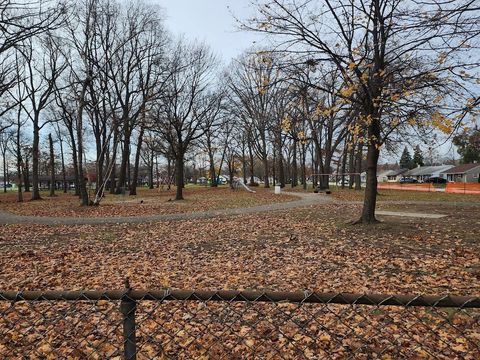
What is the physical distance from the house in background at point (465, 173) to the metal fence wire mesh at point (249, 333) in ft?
250

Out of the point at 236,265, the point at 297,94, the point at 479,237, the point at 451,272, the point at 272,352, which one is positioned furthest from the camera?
the point at 297,94

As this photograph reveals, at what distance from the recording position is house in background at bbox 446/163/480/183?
69.4m

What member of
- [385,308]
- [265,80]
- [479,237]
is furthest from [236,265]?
[479,237]

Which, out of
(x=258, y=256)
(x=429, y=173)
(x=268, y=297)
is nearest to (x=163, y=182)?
(x=429, y=173)

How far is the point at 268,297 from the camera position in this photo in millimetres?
2070

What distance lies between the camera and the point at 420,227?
10.7m

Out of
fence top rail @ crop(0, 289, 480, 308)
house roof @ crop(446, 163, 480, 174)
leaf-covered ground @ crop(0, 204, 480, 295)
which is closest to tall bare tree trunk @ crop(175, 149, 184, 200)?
leaf-covered ground @ crop(0, 204, 480, 295)

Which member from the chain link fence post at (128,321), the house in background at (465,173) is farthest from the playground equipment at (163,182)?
the house in background at (465,173)

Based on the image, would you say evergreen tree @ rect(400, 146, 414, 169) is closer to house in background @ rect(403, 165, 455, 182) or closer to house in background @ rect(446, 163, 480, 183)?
house in background @ rect(403, 165, 455, 182)

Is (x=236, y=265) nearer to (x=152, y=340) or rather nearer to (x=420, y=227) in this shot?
(x=152, y=340)

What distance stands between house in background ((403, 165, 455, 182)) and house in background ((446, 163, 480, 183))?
3.54 m

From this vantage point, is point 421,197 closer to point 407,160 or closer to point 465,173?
point 465,173

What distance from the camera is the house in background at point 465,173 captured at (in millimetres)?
69438

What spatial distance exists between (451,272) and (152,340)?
5201 millimetres
